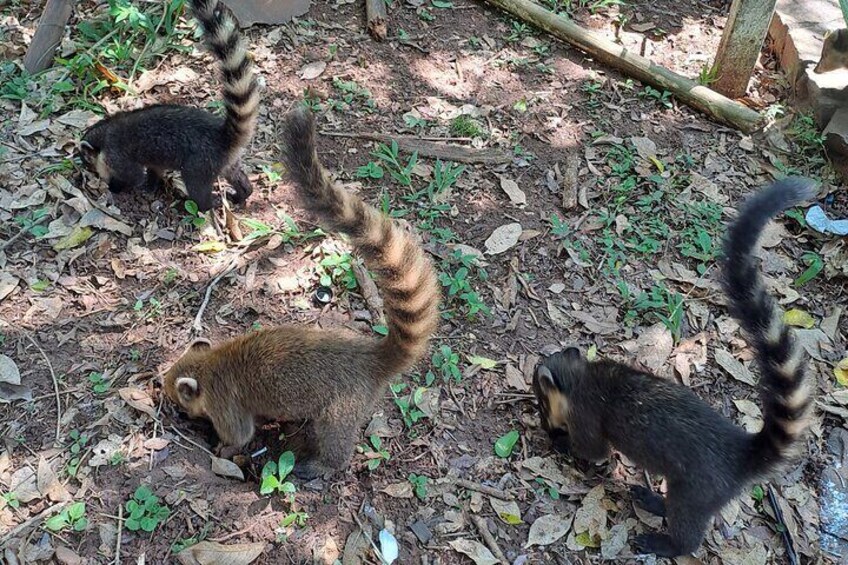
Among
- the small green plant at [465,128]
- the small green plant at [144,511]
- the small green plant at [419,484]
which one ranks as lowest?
the small green plant at [419,484]

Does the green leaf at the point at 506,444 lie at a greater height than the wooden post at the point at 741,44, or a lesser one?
lesser

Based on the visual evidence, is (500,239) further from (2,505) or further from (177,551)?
(2,505)

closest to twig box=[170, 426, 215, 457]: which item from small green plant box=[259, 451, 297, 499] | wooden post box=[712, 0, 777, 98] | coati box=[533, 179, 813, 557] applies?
small green plant box=[259, 451, 297, 499]

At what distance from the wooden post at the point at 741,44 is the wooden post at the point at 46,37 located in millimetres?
5383

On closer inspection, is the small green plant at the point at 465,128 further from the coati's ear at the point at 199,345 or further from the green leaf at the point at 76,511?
the green leaf at the point at 76,511

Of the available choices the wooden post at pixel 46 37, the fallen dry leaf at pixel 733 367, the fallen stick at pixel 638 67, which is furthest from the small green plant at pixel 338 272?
the fallen stick at pixel 638 67

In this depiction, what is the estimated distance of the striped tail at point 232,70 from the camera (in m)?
4.49

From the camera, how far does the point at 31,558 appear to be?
326cm

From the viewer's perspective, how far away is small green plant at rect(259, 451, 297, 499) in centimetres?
360

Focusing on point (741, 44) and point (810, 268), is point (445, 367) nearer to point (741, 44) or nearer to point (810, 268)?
point (810, 268)

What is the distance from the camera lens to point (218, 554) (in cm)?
332

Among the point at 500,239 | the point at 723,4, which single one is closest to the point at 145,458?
the point at 500,239

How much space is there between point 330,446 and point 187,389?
0.78 metres

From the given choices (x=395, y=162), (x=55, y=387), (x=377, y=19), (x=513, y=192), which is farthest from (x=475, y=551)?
(x=377, y=19)
